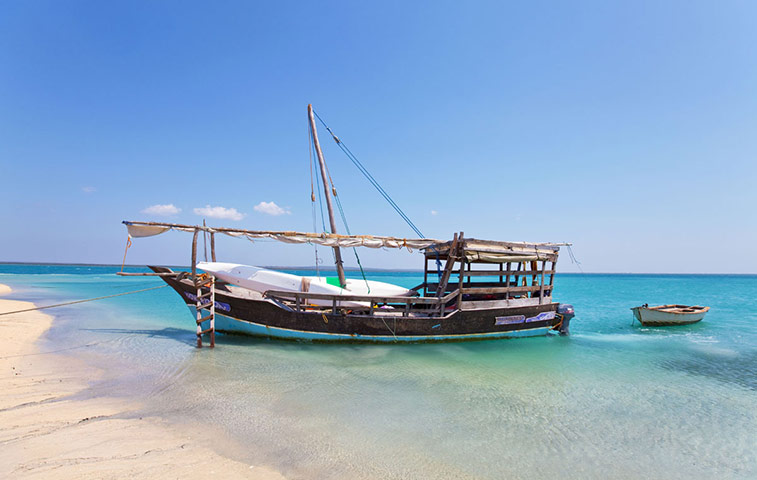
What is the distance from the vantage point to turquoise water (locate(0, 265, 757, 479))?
16.5 ft

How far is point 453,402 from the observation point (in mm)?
7195

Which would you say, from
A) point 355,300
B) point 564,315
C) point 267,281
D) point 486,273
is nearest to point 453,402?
point 355,300

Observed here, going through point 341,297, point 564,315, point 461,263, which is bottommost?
point 564,315

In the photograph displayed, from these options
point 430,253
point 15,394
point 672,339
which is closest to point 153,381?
point 15,394

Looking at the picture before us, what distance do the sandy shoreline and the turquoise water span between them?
44 centimetres

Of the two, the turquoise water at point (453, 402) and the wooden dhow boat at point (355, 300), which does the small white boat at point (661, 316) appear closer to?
the turquoise water at point (453, 402)

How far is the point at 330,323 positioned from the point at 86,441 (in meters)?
7.06

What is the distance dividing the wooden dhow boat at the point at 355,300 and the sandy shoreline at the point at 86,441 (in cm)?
437

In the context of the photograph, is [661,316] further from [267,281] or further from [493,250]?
[267,281]

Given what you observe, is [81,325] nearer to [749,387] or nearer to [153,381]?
[153,381]

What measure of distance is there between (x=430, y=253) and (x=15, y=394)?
11.8 meters

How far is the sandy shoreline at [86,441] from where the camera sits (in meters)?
4.22

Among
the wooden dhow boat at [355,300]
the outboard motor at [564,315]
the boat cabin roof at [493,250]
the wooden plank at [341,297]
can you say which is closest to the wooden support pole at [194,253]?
the wooden dhow boat at [355,300]

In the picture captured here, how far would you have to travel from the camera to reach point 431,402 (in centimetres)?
715
